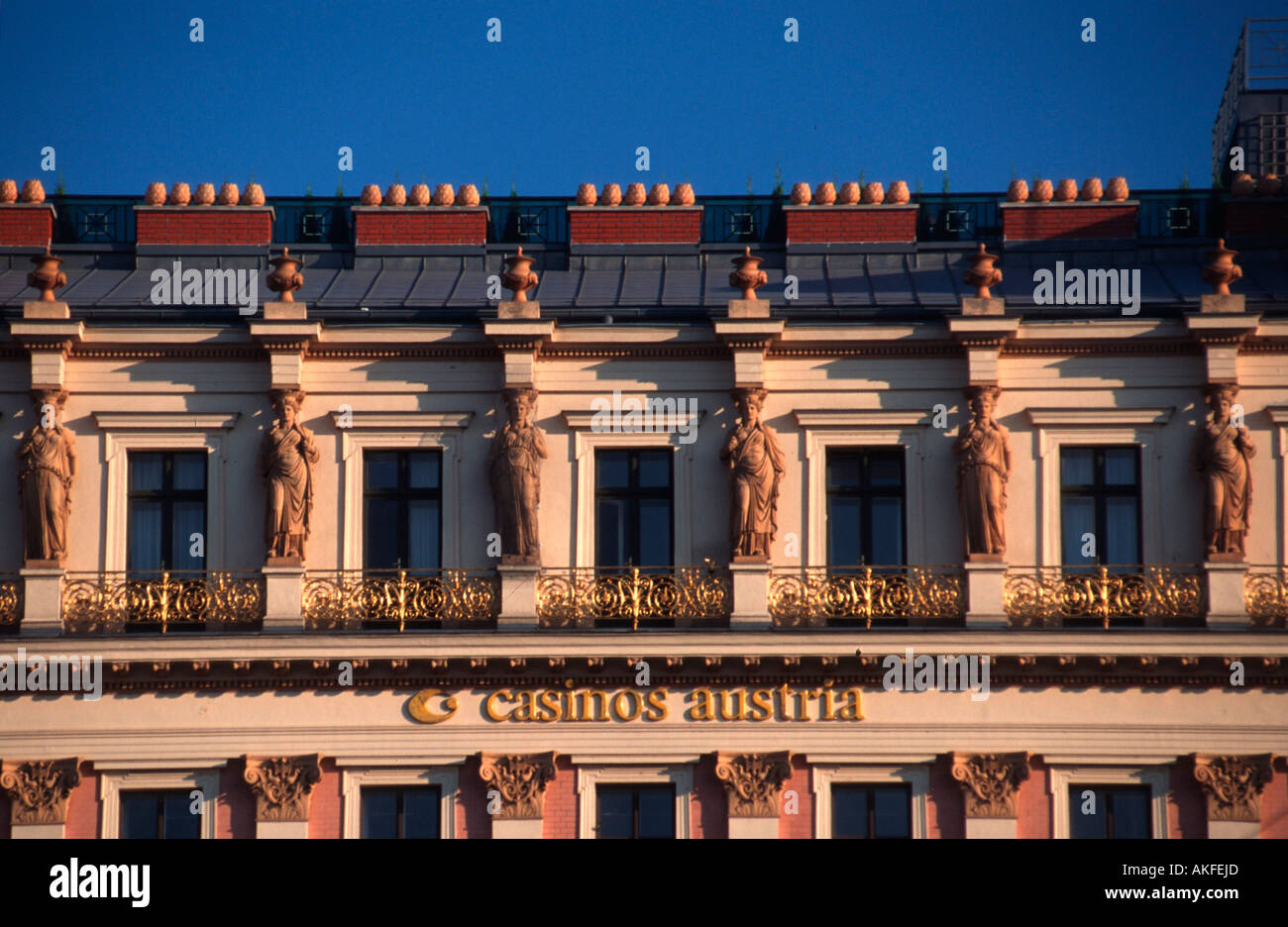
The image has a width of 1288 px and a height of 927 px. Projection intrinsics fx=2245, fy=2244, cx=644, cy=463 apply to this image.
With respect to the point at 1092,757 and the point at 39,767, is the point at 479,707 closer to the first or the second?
the point at 39,767

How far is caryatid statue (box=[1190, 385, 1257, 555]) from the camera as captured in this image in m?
28.9

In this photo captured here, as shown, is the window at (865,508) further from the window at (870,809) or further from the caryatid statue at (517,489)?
the caryatid statue at (517,489)

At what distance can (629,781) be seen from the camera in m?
28.8

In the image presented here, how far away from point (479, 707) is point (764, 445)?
5017 millimetres

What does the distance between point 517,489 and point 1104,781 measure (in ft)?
27.6

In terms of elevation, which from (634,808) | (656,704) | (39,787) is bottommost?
(634,808)

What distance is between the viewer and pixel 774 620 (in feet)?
94.9

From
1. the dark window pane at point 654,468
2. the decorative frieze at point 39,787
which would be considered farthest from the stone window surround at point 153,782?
the dark window pane at point 654,468

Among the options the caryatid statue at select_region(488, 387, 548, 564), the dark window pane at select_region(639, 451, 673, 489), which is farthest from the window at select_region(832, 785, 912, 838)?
the caryatid statue at select_region(488, 387, 548, 564)

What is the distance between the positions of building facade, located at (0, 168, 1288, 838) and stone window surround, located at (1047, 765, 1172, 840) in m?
0.05

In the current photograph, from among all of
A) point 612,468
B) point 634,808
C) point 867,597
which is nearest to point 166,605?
point 612,468

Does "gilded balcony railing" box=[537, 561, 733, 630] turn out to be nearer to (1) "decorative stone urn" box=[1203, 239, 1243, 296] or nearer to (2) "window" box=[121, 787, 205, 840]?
(2) "window" box=[121, 787, 205, 840]

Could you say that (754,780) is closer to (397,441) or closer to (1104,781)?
(1104,781)
